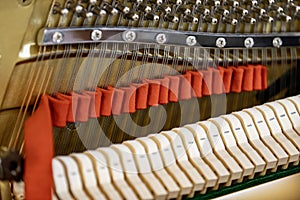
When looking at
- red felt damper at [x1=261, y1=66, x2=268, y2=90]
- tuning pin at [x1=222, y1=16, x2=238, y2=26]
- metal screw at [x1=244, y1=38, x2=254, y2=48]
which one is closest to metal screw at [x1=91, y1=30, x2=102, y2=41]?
tuning pin at [x1=222, y1=16, x2=238, y2=26]

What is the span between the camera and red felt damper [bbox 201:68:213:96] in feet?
7.30

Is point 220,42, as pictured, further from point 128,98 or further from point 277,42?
point 128,98

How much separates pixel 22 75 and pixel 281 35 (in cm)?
113

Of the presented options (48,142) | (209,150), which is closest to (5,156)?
(48,142)

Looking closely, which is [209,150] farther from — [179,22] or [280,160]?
[179,22]

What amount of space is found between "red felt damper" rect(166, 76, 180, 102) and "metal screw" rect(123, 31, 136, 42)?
24 cm

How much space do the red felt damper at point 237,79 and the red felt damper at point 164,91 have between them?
0.32 metres

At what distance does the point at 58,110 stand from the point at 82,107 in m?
0.09

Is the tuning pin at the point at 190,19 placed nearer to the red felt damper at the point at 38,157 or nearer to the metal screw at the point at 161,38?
the metal screw at the point at 161,38

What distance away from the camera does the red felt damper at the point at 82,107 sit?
195 cm

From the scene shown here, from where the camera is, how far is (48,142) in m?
1.75

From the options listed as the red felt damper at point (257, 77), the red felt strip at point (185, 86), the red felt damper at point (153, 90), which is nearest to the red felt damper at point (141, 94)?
the red felt damper at point (153, 90)

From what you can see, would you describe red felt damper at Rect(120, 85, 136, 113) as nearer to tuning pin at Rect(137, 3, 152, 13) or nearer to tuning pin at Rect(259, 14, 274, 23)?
tuning pin at Rect(137, 3, 152, 13)

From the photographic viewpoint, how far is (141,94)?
2.10 metres
